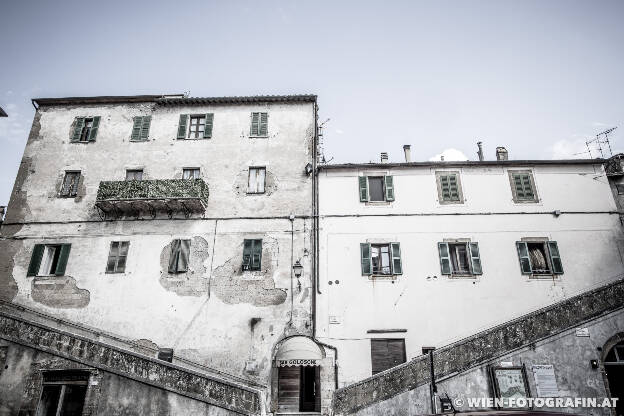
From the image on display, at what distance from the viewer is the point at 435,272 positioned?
19.4 meters

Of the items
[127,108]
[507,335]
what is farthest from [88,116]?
[507,335]

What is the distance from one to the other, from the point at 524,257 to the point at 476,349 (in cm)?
776

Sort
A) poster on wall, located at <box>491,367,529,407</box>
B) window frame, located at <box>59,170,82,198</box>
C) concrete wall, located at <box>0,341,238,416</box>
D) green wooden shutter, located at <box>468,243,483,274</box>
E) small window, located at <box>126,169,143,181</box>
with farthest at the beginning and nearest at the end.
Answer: small window, located at <box>126,169,143,181</box> → window frame, located at <box>59,170,82,198</box> → green wooden shutter, located at <box>468,243,483,274</box> → poster on wall, located at <box>491,367,529,407</box> → concrete wall, located at <box>0,341,238,416</box>

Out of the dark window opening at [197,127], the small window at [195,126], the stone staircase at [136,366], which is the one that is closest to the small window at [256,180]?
the small window at [195,126]

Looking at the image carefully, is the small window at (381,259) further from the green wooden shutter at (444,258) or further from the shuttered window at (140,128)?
the shuttered window at (140,128)

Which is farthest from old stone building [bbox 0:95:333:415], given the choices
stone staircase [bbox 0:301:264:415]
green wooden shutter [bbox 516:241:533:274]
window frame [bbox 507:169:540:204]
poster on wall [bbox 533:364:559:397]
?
window frame [bbox 507:169:540:204]

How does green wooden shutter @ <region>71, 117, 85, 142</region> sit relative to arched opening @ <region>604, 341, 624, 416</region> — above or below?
above

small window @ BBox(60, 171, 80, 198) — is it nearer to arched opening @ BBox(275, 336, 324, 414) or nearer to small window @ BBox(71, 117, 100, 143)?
small window @ BBox(71, 117, 100, 143)

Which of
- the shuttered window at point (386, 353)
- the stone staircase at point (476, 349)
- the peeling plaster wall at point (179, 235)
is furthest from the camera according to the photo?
the peeling plaster wall at point (179, 235)

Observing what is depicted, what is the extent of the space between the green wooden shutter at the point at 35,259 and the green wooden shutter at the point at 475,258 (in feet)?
66.2

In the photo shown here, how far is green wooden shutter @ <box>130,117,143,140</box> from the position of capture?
909 inches

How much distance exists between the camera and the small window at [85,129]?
23.3m

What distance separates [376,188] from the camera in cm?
2138

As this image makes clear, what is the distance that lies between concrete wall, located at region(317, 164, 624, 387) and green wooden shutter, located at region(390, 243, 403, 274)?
0.83 ft
